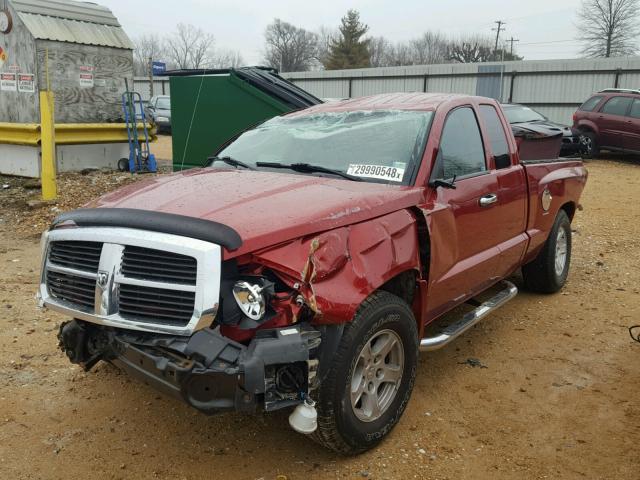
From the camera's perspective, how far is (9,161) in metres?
10.7

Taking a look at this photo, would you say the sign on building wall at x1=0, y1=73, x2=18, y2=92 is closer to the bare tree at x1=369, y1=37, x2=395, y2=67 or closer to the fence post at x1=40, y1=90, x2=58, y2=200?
the fence post at x1=40, y1=90, x2=58, y2=200

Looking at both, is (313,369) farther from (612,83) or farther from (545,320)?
(612,83)

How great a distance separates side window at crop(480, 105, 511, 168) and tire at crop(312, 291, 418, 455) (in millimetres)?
1842

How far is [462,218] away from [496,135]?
114 centimetres

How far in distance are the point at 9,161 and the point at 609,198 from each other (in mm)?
10880

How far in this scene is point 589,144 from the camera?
15.6m

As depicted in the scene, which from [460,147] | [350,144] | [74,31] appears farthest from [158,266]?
[74,31]

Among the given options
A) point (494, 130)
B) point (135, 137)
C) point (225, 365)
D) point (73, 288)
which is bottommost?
point (225, 365)

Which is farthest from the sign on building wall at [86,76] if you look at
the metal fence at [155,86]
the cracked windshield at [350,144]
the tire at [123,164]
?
the metal fence at [155,86]

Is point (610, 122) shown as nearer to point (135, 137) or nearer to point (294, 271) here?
point (135, 137)

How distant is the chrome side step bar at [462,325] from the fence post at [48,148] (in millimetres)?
7028

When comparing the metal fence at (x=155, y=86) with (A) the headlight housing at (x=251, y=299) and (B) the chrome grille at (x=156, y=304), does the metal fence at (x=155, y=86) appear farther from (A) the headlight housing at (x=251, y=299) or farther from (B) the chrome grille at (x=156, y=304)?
(A) the headlight housing at (x=251, y=299)

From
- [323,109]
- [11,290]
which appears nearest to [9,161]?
[11,290]

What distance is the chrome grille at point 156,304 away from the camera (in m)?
2.56
